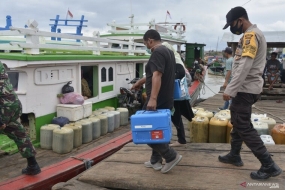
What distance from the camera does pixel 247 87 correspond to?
2932 mm

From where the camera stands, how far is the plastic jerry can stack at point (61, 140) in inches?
185

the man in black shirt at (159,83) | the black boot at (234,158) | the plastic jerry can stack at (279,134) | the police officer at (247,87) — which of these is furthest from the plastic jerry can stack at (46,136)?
the plastic jerry can stack at (279,134)

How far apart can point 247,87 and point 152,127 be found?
1.05 m

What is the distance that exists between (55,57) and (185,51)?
1194cm

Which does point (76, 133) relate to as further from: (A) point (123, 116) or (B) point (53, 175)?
(A) point (123, 116)

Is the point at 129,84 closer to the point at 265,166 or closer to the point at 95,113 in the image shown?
the point at 95,113

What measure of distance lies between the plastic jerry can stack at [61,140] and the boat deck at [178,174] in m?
1.24

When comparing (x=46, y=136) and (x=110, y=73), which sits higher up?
(x=110, y=73)

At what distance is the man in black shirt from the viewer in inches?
118

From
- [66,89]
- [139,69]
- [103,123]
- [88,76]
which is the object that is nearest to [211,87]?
[139,69]

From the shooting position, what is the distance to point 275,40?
9203 millimetres

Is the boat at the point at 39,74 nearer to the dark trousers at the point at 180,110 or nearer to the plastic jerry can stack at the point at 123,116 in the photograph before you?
the plastic jerry can stack at the point at 123,116

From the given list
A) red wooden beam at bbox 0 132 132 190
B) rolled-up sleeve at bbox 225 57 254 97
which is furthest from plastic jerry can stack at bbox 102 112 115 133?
rolled-up sleeve at bbox 225 57 254 97

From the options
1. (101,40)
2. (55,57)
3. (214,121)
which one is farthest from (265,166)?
(101,40)
